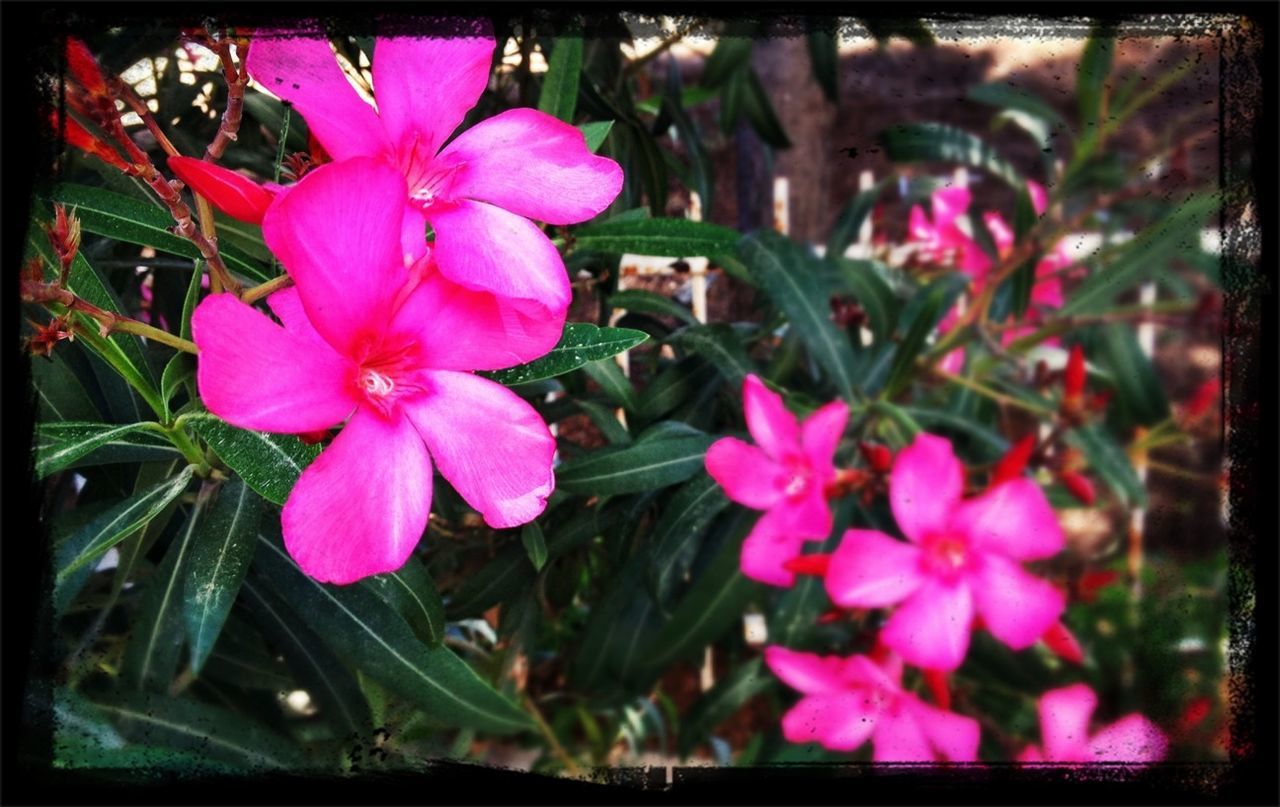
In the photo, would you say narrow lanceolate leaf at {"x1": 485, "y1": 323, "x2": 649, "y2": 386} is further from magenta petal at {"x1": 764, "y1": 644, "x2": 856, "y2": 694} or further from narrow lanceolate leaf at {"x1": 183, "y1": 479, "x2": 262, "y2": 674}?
magenta petal at {"x1": 764, "y1": 644, "x2": 856, "y2": 694}

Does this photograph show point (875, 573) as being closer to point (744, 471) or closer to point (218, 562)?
point (744, 471)

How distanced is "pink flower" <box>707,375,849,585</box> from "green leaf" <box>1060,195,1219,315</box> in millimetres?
623

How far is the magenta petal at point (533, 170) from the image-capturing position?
40 cm

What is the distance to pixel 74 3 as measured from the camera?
441mm

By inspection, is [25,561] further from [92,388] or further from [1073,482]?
[1073,482]

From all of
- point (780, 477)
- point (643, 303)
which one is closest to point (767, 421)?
point (780, 477)

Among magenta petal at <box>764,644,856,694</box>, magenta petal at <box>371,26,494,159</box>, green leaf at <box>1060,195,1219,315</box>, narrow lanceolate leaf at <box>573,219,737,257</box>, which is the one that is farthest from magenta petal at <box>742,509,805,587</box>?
green leaf at <box>1060,195,1219,315</box>

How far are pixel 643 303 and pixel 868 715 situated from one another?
44 cm

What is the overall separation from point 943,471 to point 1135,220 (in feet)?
2.72

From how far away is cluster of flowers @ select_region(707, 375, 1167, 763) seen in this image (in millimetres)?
695

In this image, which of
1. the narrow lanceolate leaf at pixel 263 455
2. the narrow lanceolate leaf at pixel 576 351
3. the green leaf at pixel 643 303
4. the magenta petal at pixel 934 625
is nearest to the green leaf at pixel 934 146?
the green leaf at pixel 643 303

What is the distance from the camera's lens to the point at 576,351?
1.51 feet

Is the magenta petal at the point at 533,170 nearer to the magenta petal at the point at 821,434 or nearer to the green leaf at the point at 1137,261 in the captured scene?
the magenta petal at the point at 821,434

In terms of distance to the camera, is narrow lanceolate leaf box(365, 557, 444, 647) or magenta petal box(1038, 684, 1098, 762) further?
magenta petal box(1038, 684, 1098, 762)
